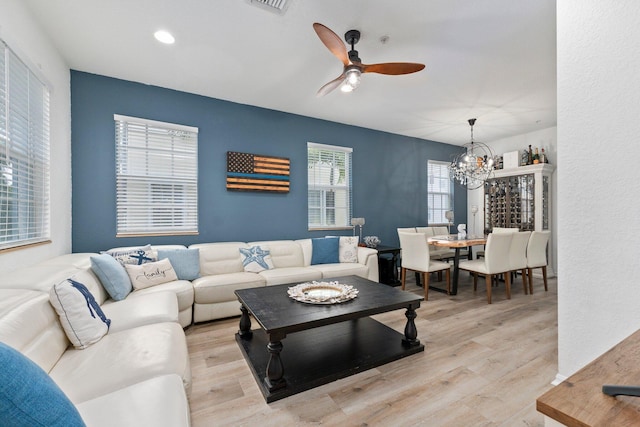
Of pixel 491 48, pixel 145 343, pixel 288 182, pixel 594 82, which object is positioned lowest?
pixel 145 343

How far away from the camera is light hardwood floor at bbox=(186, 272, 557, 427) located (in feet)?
5.40

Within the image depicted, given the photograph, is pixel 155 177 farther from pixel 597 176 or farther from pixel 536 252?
pixel 536 252

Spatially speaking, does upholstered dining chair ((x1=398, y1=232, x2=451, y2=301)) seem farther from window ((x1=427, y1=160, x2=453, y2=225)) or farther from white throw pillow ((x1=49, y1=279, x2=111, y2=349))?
white throw pillow ((x1=49, y1=279, x2=111, y2=349))

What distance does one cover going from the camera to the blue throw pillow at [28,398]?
0.56 m

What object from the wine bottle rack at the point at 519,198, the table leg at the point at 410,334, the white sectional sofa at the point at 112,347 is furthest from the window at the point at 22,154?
the wine bottle rack at the point at 519,198

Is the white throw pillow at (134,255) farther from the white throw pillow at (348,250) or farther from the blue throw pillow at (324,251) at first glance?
the white throw pillow at (348,250)

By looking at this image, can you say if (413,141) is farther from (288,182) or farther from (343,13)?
(343,13)

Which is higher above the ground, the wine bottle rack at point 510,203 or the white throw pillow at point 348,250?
the wine bottle rack at point 510,203

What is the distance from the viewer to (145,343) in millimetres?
1600

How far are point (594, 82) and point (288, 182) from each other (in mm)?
3472

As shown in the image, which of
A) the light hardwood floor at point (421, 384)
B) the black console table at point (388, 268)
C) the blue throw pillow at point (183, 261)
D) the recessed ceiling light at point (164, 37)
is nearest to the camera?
the light hardwood floor at point (421, 384)

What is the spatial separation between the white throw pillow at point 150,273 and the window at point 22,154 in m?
0.78

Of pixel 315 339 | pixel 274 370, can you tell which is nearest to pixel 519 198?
pixel 315 339

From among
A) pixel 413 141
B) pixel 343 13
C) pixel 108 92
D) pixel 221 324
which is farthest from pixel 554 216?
pixel 108 92
